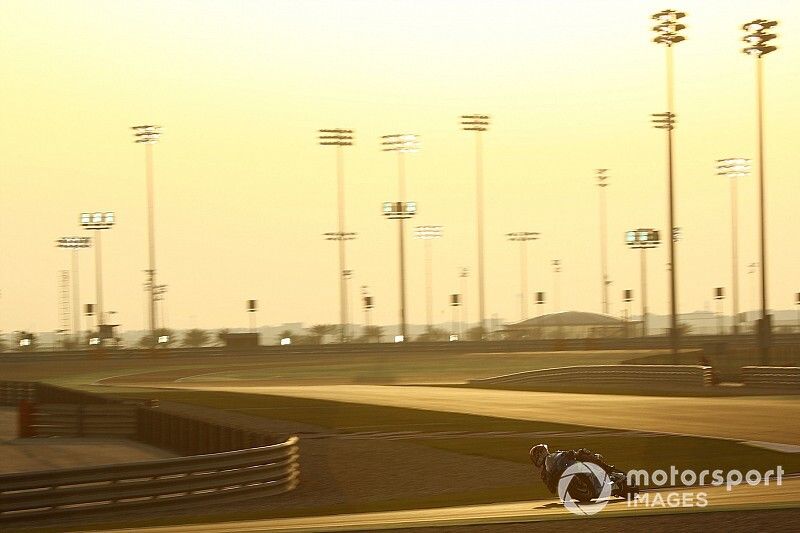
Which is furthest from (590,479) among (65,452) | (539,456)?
(65,452)

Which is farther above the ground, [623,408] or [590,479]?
[590,479]

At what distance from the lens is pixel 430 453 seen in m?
24.6

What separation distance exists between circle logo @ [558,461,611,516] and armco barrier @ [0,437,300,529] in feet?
17.8

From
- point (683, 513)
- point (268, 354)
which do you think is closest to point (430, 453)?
point (683, 513)

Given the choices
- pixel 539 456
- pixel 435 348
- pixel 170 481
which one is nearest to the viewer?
pixel 539 456

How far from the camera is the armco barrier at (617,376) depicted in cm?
4594

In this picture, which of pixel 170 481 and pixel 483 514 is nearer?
pixel 483 514

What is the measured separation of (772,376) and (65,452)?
24.4m

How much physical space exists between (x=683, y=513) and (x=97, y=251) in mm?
88526

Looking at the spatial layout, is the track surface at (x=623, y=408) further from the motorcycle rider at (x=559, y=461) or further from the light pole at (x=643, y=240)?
the light pole at (x=643, y=240)

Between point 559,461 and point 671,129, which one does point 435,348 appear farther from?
point 559,461

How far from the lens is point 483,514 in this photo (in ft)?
49.2

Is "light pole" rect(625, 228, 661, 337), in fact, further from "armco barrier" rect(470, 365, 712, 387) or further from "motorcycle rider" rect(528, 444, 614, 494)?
"motorcycle rider" rect(528, 444, 614, 494)

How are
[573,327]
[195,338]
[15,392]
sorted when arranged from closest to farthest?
[15,392], [573,327], [195,338]
